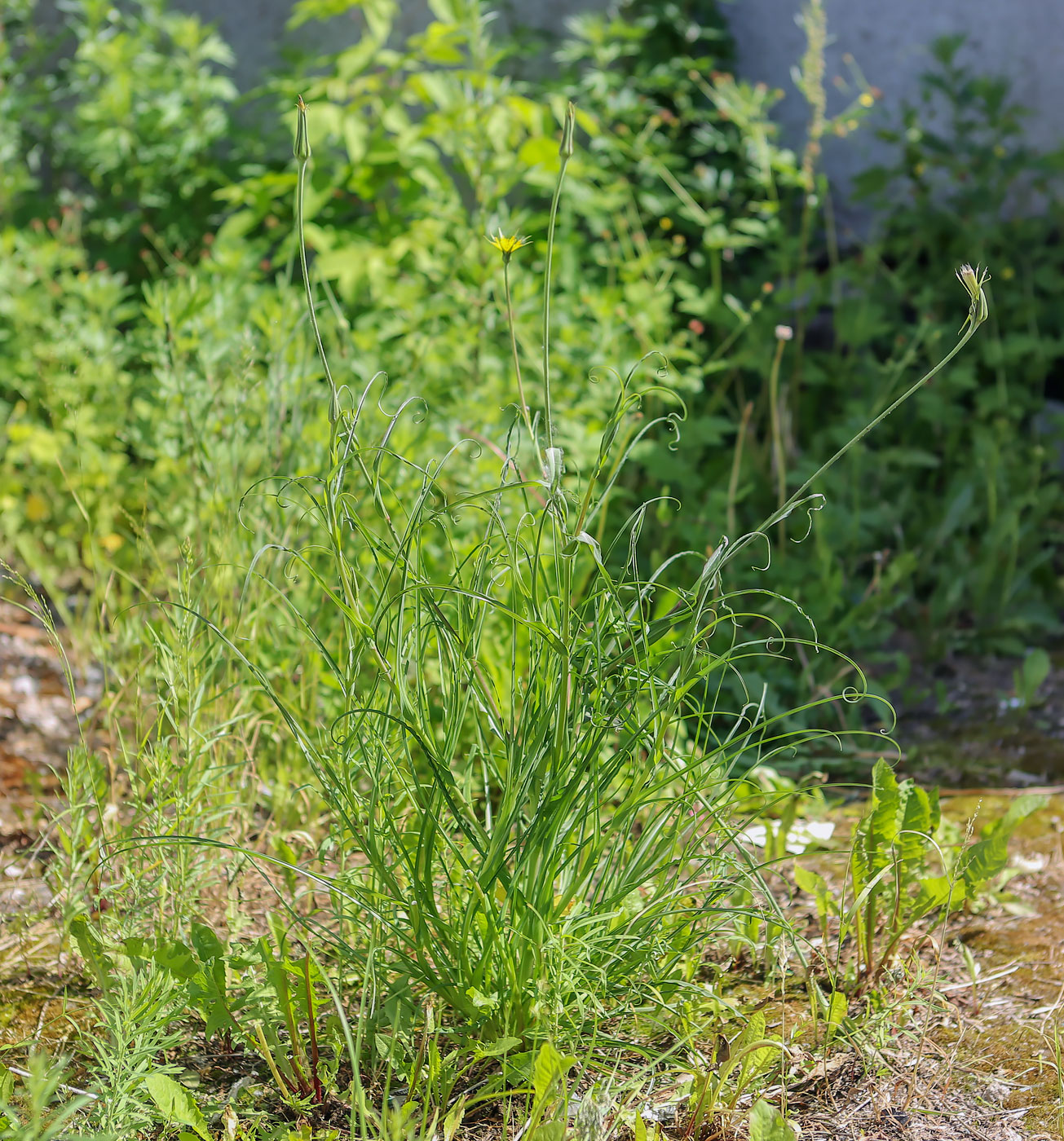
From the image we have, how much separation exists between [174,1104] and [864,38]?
14.6 ft

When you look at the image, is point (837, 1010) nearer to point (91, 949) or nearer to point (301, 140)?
point (91, 949)

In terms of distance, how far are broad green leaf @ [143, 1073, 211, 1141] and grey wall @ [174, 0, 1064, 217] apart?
Answer: 3.75 meters

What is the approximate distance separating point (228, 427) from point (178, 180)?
214 centimetres

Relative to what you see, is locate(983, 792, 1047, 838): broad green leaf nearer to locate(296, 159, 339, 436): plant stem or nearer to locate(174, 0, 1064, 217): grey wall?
locate(296, 159, 339, 436): plant stem

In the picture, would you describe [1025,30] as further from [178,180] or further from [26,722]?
[26,722]

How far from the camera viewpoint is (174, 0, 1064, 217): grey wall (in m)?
4.08

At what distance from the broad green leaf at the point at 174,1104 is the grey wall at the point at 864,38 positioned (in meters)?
3.75

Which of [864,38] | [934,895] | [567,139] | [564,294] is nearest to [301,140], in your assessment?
[567,139]

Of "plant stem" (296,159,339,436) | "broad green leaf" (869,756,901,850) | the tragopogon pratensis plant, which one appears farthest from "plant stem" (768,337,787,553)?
"plant stem" (296,159,339,436)

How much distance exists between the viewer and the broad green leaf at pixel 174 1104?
3.66 ft

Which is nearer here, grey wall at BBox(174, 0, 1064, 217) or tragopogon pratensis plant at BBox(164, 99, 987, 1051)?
tragopogon pratensis plant at BBox(164, 99, 987, 1051)

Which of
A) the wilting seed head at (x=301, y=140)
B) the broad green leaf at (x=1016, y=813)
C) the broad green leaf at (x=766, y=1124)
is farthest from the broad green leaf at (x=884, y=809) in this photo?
the wilting seed head at (x=301, y=140)

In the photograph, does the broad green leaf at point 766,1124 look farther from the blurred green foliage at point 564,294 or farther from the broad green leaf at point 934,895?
the blurred green foliage at point 564,294

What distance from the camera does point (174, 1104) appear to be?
44.6 inches
